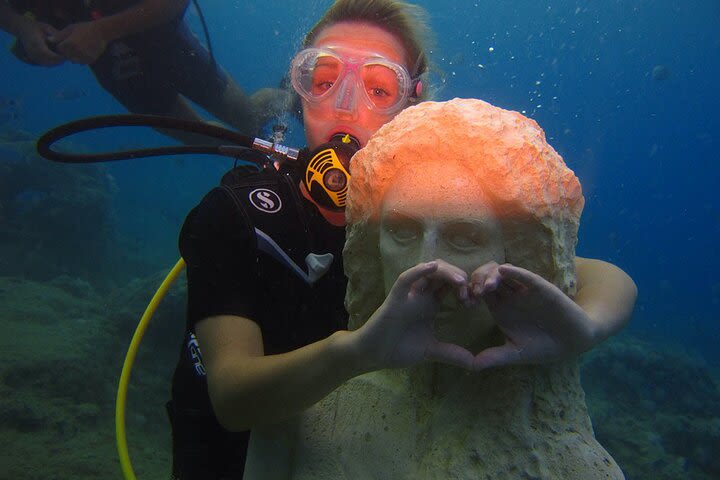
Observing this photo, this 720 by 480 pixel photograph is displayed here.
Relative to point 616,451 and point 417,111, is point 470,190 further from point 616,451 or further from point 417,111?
point 616,451

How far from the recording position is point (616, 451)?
786cm

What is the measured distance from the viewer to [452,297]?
1318 mm

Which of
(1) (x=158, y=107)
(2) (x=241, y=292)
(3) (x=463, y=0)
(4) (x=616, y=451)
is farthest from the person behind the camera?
(3) (x=463, y=0)

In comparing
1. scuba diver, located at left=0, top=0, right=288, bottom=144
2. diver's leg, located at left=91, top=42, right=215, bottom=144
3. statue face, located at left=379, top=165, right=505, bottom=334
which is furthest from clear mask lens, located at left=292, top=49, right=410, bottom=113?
diver's leg, located at left=91, top=42, right=215, bottom=144

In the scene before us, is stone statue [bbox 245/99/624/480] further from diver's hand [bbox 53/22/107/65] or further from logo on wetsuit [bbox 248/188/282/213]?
diver's hand [bbox 53/22/107/65]

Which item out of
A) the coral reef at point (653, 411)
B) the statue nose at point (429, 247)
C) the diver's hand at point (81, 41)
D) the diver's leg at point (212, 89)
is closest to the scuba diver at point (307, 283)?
the statue nose at point (429, 247)

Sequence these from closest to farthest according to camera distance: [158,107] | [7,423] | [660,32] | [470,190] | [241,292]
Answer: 1. [470,190]
2. [241,292]
3. [7,423]
4. [158,107]
5. [660,32]

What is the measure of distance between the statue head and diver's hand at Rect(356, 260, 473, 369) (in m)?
0.21

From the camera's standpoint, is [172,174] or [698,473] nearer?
[698,473]

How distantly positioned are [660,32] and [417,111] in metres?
67.5

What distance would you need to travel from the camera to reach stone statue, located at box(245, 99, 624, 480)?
1.33 metres

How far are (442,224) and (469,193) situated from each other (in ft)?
0.46

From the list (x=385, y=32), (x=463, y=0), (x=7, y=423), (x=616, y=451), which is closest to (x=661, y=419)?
(x=616, y=451)

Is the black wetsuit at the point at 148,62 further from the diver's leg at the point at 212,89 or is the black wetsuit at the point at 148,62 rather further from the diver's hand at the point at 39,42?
the diver's hand at the point at 39,42
